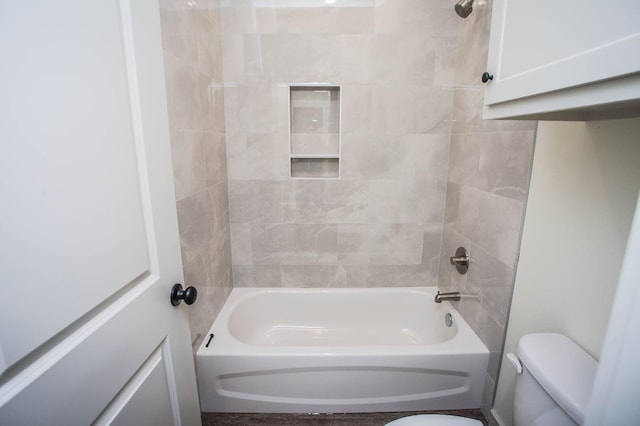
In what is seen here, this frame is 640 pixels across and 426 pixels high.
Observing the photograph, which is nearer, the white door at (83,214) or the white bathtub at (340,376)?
the white door at (83,214)

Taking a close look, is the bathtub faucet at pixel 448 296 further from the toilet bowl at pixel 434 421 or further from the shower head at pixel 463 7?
the shower head at pixel 463 7

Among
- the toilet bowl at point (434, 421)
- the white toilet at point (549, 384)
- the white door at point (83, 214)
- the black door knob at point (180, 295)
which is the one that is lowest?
the toilet bowl at point (434, 421)

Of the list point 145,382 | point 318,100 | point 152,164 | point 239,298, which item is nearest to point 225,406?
point 239,298

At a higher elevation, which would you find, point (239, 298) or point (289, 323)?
point (239, 298)

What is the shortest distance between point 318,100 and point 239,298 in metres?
1.51

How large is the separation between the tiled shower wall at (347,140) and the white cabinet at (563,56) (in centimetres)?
103

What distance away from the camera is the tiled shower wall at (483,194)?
1.22 metres

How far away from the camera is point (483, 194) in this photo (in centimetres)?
145

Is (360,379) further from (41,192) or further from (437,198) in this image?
(41,192)

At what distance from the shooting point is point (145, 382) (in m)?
0.67

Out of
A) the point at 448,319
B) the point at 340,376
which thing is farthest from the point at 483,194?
the point at 340,376

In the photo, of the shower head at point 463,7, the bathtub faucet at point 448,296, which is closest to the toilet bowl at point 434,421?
the bathtub faucet at point 448,296

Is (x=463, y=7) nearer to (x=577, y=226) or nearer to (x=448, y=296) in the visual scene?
(x=577, y=226)

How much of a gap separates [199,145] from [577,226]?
162cm
